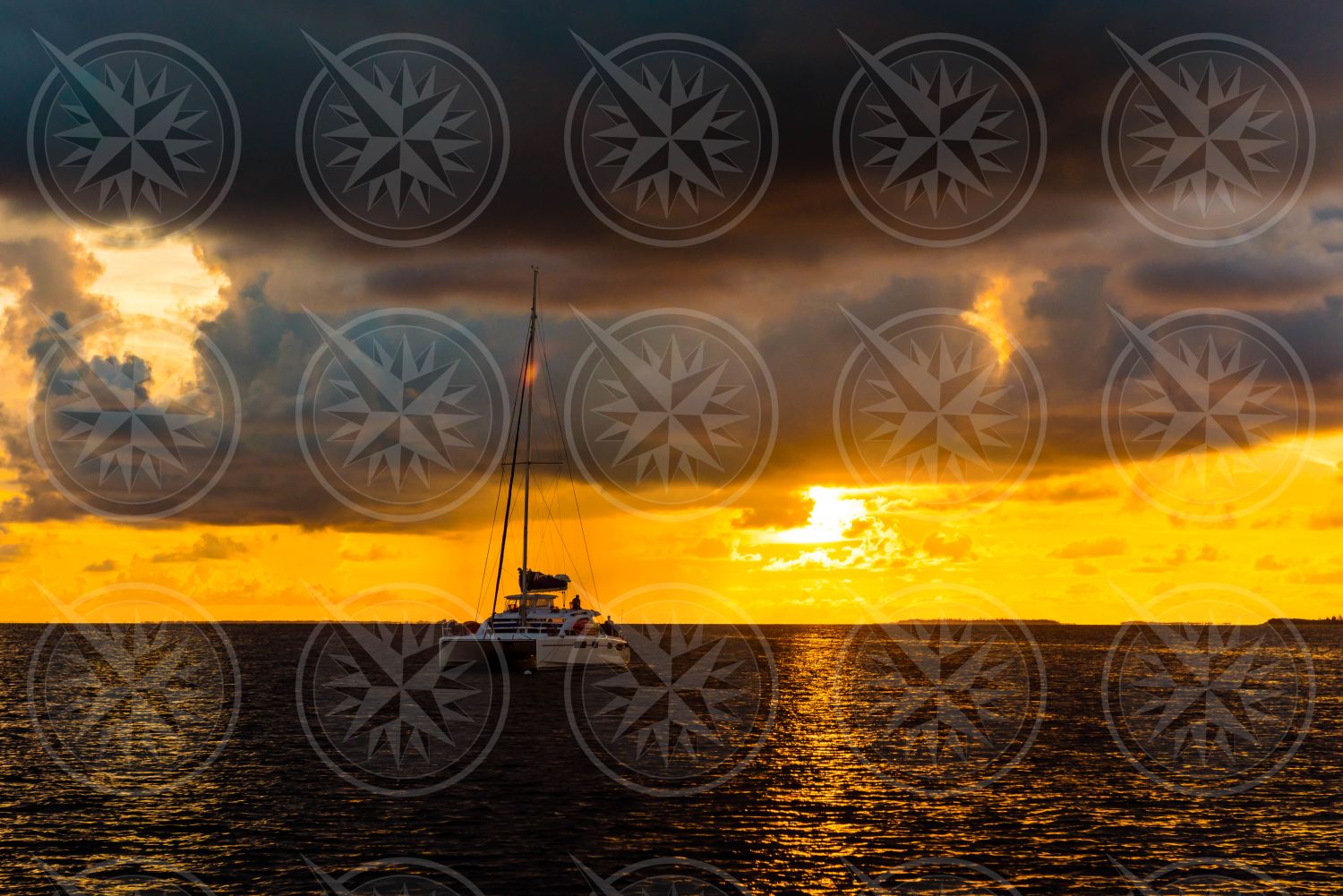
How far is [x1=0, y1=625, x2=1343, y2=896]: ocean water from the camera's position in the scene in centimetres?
3803

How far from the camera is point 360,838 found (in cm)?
4212

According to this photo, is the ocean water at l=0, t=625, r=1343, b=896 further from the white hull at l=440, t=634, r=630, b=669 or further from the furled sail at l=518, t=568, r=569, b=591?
the furled sail at l=518, t=568, r=569, b=591

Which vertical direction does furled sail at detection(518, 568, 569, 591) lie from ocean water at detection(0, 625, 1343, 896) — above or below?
above

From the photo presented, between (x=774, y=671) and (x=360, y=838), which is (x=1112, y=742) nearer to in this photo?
(x=360, y=838)

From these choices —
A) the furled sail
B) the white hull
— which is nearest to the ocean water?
the white hull

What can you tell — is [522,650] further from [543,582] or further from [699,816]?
[699,816]

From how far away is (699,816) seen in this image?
155ft

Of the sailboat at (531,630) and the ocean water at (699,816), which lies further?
the sailboat at (531,630)

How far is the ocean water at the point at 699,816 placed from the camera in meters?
38.0

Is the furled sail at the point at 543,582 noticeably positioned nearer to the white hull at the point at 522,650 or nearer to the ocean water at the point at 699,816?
the white hull at the point at 522,650

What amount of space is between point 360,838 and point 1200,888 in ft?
94.1

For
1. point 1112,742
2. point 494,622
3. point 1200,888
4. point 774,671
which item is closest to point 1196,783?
point 1112,742

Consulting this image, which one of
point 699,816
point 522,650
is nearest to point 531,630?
point 522,650

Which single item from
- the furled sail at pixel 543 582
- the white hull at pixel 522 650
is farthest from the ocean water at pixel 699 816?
the furled sail at pixel 543 582
